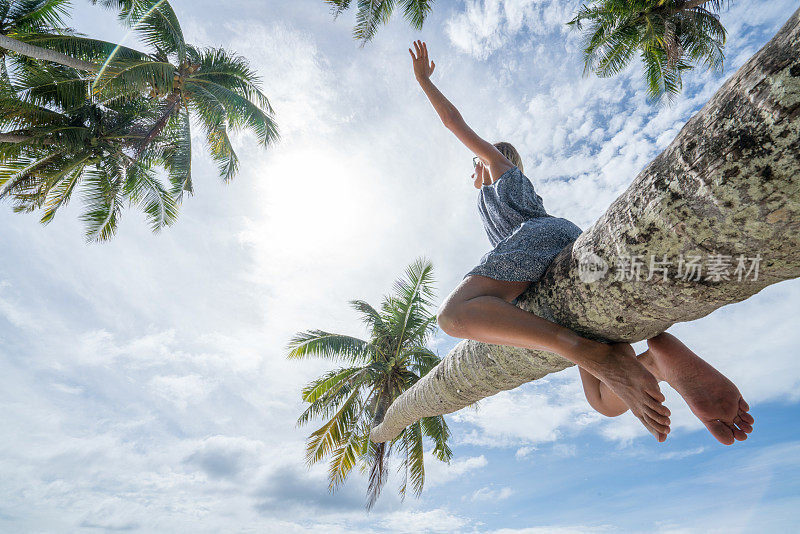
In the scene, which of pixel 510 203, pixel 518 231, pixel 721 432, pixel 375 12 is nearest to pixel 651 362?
pixel 721 432

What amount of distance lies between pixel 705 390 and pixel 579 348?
0.52m

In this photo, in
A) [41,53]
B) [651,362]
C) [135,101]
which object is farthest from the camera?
[135,101]

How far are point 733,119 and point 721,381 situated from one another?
1082 mm

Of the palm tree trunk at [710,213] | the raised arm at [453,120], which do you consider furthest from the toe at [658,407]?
the raised arm at [453,120]

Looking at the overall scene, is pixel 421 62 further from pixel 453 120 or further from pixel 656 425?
pixel 656 425

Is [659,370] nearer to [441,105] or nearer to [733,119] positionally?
[733,119]

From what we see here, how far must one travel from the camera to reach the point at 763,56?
73 cm

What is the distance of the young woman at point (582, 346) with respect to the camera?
1.32 metres

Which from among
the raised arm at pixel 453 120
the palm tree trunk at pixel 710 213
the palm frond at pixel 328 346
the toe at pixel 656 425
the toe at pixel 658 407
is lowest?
the toe at pixel 656 425

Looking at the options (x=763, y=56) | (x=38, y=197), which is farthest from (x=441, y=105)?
(x=38, y=197)

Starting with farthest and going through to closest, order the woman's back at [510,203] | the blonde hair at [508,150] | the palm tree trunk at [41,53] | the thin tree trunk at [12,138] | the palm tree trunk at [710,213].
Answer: the thin tree trunk at [12,138] → the palm tree trunk at [41,53] → the blonde hair at [508,150] → the woman's back at [510,203] → the palm tree trunk at [710,213]

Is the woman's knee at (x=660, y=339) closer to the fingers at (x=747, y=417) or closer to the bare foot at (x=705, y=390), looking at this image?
the bare foot at (x=705, y=390)

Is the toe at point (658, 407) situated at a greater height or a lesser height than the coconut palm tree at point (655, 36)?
lesser

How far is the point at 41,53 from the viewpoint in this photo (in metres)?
7.84
